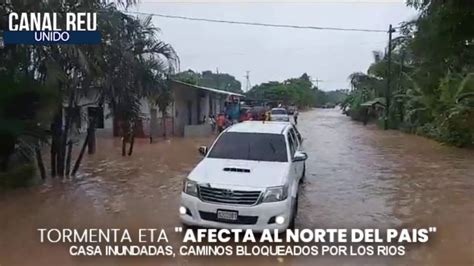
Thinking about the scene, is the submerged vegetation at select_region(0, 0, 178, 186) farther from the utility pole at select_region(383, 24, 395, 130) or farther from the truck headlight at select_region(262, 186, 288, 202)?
the utility pole at select_region(383, 24, 395, 130)

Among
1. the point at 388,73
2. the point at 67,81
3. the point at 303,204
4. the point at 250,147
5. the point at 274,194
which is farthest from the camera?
the point at 388,73

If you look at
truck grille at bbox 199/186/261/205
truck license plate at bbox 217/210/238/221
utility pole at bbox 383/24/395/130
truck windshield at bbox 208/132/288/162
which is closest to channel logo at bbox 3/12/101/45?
truck windshield at bbox 208/132/288/162

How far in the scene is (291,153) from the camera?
792 cm

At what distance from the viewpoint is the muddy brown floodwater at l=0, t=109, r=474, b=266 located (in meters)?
6.02

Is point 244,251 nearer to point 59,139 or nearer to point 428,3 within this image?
point 59,139

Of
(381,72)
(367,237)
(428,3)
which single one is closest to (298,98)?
(381,72)

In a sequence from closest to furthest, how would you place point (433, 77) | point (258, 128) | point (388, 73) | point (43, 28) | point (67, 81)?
point (258, 128), point (43, 28), point (67, 81), point (433, 77), point (388, 73)

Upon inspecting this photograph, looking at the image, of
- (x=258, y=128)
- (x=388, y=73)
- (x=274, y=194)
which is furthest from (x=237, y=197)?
(x=388, y=73)

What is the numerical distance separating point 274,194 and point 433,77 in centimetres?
2030

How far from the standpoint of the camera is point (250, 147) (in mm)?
7836

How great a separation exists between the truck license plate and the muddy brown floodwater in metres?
0.54

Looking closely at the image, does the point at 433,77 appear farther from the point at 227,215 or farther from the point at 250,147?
the point at 227,215

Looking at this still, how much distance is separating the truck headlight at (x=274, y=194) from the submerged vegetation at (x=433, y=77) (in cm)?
577

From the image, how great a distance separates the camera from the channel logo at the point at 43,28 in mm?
8797
